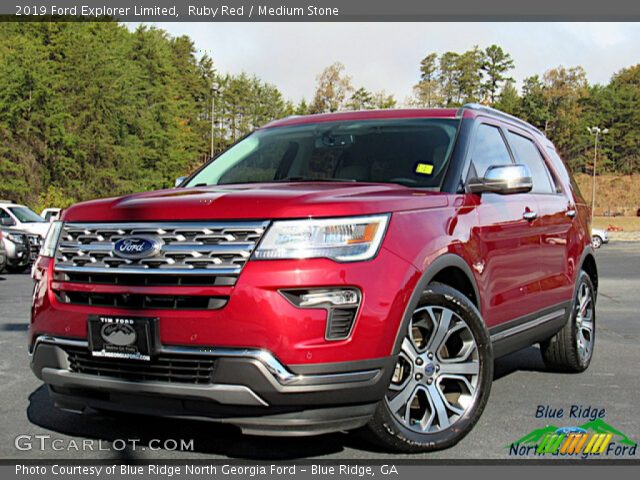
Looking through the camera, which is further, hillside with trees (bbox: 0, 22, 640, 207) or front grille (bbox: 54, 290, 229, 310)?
hillside with trees (bbox: 0, 22, 640, 207)

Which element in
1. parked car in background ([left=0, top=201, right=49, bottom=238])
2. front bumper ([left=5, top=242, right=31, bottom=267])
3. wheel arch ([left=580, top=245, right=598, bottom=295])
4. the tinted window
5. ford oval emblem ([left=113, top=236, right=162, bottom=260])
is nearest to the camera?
ford oval emblem ([left=113, top=236, right=162, bottom=260])

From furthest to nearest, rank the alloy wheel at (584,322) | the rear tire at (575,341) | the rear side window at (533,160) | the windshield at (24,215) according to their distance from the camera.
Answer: the windshield at (24,215), the alloy wheel at (584,322), the rear tire at (575,341), the rear side window at (533,160)

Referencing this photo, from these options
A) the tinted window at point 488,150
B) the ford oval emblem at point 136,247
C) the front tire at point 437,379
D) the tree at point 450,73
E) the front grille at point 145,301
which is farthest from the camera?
the tree at point 450,73

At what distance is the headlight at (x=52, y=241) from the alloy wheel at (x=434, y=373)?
1872mm

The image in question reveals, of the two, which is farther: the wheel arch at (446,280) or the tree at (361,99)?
the tree at (361,99)

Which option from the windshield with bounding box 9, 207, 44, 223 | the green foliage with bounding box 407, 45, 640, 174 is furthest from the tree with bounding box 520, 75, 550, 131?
the windshield with bounding box 9, 207, 44, 223

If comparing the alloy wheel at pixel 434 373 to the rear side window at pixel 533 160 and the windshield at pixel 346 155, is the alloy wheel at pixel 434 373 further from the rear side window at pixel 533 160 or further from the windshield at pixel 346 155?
the rear side window at pixel 533 160

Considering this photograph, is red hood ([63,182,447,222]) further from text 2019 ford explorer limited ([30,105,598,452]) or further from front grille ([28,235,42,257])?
front grille ([28,235,42,257])

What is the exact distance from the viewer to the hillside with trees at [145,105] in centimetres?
5241

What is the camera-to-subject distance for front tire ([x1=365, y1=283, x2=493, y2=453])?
3.84 meters

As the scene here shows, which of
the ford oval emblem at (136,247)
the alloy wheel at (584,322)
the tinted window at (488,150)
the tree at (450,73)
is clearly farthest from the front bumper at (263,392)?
the tree at (450,73)

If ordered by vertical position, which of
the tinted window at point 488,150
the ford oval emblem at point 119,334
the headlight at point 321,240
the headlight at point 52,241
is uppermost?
the tinted window at point 488,150

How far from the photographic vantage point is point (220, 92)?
4158 inches

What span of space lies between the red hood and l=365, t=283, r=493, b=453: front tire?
54 centimetres
